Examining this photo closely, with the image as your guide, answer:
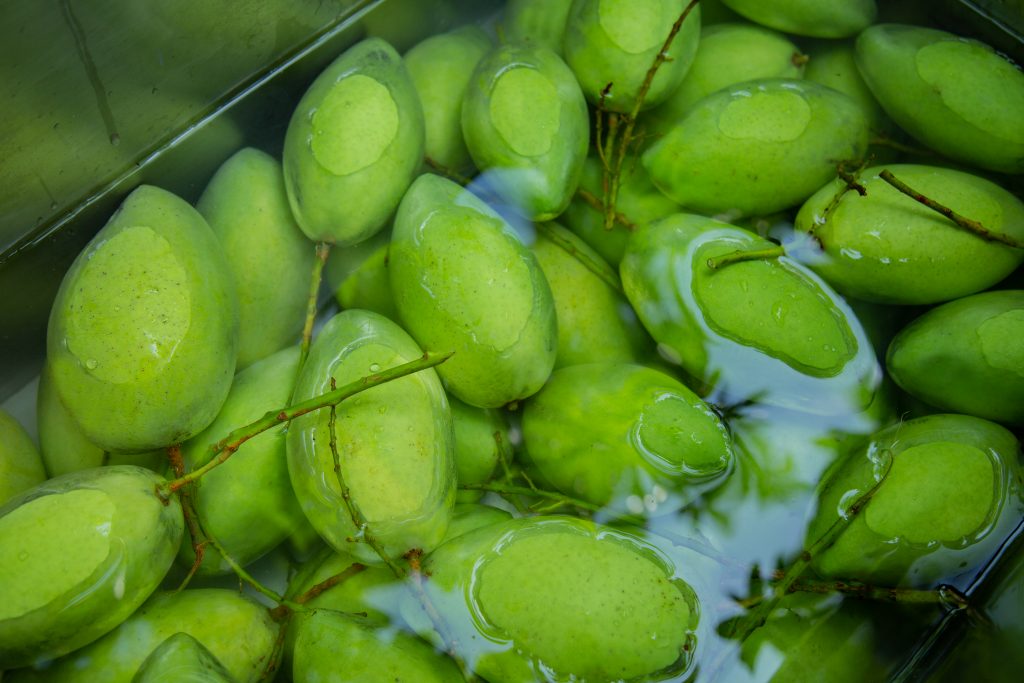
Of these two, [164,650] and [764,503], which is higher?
[164,650]

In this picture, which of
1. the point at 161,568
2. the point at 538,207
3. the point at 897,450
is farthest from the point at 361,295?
the point at 897,450

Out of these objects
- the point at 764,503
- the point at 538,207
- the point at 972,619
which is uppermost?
the point at 538,207

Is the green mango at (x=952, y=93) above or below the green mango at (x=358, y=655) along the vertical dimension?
above

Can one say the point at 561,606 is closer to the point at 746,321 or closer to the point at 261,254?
the point at 746,321

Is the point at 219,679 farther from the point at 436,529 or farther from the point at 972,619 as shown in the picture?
the point at 972,619

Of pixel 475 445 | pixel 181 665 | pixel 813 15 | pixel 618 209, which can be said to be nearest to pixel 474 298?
pixel 475 445

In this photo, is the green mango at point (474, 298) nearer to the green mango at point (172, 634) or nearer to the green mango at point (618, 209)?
the green mango at point (618, 209)

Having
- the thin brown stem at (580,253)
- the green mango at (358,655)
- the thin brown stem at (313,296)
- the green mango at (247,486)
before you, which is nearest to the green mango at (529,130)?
the thin brown stem at (580,253)
